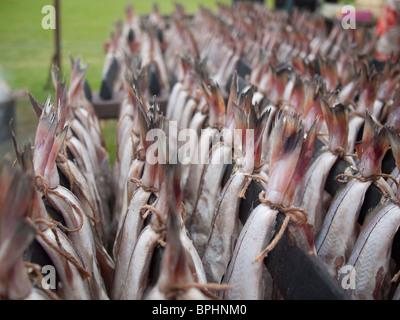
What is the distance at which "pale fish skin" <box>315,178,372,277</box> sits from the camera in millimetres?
1054

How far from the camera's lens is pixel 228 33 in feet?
9.59

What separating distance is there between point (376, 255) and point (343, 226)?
13 cm

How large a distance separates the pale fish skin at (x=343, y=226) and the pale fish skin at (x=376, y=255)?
0.25 ft

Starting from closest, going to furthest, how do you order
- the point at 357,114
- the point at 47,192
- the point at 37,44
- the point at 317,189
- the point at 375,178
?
the point at 47,192 < the point at 375,178 < the point at 317,189 < the point at 357,114 < the point at 37,44

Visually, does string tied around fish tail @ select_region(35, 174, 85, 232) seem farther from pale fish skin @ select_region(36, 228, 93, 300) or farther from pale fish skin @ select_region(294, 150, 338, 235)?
pale fish skin @ select_region(294, 150, 338, 235)

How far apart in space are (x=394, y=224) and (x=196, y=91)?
1026mm

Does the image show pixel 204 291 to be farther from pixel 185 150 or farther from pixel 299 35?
pixel 299 35

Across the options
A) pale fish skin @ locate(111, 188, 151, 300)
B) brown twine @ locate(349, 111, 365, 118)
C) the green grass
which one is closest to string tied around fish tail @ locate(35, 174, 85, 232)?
pale fish skin @ locate(111, 188, 151, 300)

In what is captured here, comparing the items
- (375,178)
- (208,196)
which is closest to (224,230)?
(208,196)

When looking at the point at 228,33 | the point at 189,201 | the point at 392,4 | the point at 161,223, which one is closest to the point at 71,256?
the point at 161,223

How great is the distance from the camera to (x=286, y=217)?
87 centimetres

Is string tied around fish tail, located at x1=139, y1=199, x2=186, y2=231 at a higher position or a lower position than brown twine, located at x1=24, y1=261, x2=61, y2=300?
higher

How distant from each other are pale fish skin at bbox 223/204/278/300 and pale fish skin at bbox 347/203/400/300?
0.77ft

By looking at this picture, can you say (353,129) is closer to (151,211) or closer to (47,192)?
(151,211)
